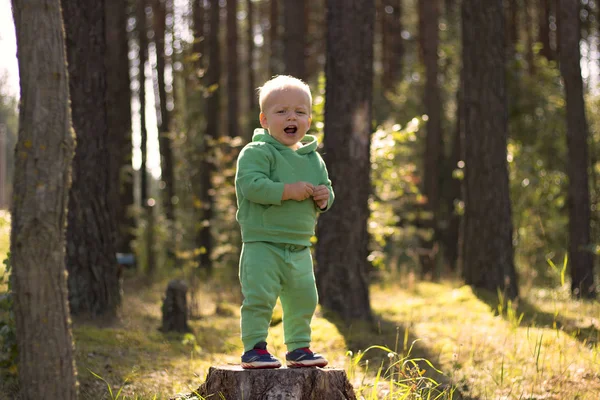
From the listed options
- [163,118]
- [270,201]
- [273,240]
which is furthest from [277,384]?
[163,118]

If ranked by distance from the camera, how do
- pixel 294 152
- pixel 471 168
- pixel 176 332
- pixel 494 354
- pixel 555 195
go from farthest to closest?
1. pixel 555 195
2. pixel 471 168
3. pixel 176 332
4. pixel 494 354
5. pixel 294 152

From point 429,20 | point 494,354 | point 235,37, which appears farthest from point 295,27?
point 494,354

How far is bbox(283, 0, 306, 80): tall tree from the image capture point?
15898 millimetres

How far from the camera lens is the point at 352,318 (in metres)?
8.85

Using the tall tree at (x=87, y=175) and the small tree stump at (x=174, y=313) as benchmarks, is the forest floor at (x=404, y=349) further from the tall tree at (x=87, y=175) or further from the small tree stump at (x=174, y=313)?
the tall tree at (x=87, y=175)

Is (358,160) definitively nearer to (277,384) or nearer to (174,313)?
(174,313)

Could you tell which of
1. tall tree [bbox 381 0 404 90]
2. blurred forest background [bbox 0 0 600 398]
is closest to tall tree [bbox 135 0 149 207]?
blurred forest background [bbox 0 0 600 398]

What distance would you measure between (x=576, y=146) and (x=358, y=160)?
17.2 ft

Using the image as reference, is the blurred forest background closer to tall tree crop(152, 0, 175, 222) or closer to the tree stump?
tall tree crop(152, 0, 175, 222)

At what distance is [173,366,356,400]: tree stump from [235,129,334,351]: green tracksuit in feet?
0.61

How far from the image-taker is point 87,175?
8.73 metres

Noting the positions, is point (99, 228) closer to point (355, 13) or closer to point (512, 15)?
point (355, 13)

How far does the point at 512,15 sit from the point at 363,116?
1386 cm

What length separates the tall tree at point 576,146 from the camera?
12328 millimetres
